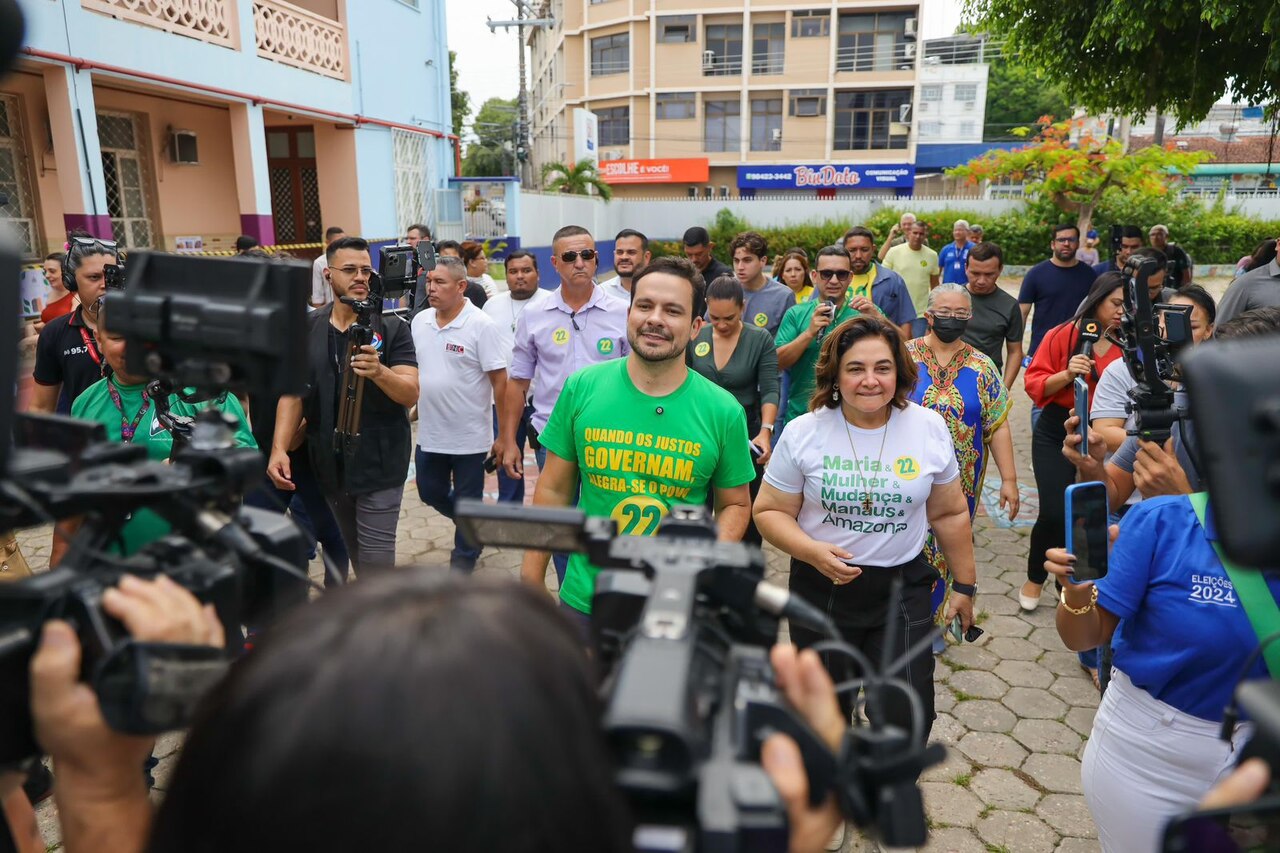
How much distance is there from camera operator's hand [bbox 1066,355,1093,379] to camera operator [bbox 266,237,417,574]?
10.7 feet

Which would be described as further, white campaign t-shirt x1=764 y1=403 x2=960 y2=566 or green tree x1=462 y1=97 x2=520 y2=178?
green tree x1=462 y1=97 x2=520 y2=178

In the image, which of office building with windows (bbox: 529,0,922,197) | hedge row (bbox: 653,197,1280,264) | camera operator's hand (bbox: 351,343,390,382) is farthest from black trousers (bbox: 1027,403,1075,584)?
office building with windows (bbox: 529,0,922,197)

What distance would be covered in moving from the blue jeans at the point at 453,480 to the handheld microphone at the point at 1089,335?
325cm

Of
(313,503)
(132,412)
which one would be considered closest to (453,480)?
(313,503)

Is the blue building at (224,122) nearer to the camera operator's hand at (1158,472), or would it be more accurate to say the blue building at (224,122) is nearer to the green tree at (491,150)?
the camera operator's hand at (1158,472)

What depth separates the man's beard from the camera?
2.93 m

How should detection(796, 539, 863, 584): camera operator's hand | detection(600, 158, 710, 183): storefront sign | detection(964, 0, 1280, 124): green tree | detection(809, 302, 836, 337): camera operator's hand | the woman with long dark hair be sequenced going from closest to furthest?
detection(796, 539, 863, 584): camera operator's hand, the woman with long dark hair, detection(809, 302, 836, 337): camera operator's hand, detection(964, 0, 1280, 124): green tree, detection(600, 158, 710, 183): storefront sign

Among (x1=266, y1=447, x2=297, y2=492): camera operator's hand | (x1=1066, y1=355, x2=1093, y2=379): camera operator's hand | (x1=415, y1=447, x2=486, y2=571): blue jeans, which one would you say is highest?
(x1=1066, y1=355, x2=1093, y2=379): camera operator's hand

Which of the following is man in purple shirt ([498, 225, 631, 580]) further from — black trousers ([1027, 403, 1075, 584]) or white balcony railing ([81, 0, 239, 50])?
white balcony railing ([81, 0, 239, 50])

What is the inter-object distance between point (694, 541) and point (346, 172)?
1544cm

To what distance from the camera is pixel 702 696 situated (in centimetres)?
94

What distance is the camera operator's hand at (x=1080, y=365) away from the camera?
14.1 ft

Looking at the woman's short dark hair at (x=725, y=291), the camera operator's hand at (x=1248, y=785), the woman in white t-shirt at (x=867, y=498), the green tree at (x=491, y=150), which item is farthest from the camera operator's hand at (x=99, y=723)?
the green tree at (x=491, y=150)

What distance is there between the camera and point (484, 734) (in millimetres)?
714
